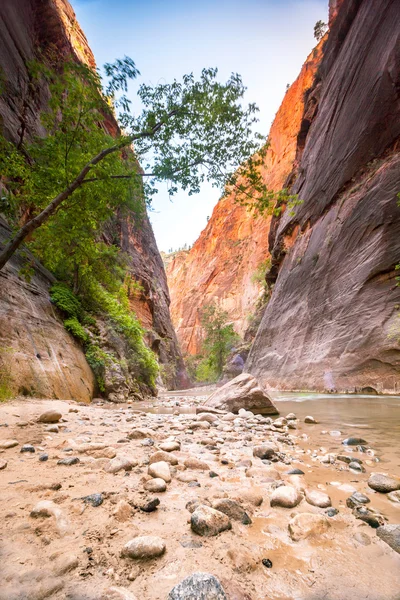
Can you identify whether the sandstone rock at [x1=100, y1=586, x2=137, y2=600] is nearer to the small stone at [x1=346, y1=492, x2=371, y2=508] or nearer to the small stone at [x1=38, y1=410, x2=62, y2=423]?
the small stone at [x1=346, y1=492, x2=371, y2=508]

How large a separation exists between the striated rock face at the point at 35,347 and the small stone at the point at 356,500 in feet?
15.6

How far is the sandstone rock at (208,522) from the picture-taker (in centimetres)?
120

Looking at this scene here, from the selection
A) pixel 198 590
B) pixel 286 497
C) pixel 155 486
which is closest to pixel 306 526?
pixel 286 497

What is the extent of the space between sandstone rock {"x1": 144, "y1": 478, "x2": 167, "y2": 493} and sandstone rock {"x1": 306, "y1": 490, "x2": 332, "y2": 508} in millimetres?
926

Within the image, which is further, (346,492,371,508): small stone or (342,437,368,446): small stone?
(342,437,368,446): small stone

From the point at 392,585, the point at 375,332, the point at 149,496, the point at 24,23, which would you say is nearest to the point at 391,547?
the point at 392,585

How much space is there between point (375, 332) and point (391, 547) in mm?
8251

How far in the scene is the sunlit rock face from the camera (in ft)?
117

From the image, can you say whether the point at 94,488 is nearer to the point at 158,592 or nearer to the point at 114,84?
the point at 158,592

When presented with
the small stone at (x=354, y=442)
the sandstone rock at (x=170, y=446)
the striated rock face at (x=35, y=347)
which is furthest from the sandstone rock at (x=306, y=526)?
the striated rock face at (x=35, y=347)

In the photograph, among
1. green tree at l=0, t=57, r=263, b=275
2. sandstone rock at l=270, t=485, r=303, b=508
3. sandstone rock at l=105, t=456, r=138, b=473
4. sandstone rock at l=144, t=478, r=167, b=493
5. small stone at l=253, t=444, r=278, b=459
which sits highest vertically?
green tree at l=0, t=57, r=263, b=275

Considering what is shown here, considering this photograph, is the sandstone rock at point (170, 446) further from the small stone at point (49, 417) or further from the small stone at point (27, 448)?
the small stone at point (49, 417)

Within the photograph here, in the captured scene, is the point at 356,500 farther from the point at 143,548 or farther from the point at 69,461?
the point at 69,461

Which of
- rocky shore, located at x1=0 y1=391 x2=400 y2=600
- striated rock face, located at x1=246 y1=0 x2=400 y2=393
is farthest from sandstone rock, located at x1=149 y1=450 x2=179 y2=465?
striated rock face, located at x1=246 y1=0 x2=400 y2=393
